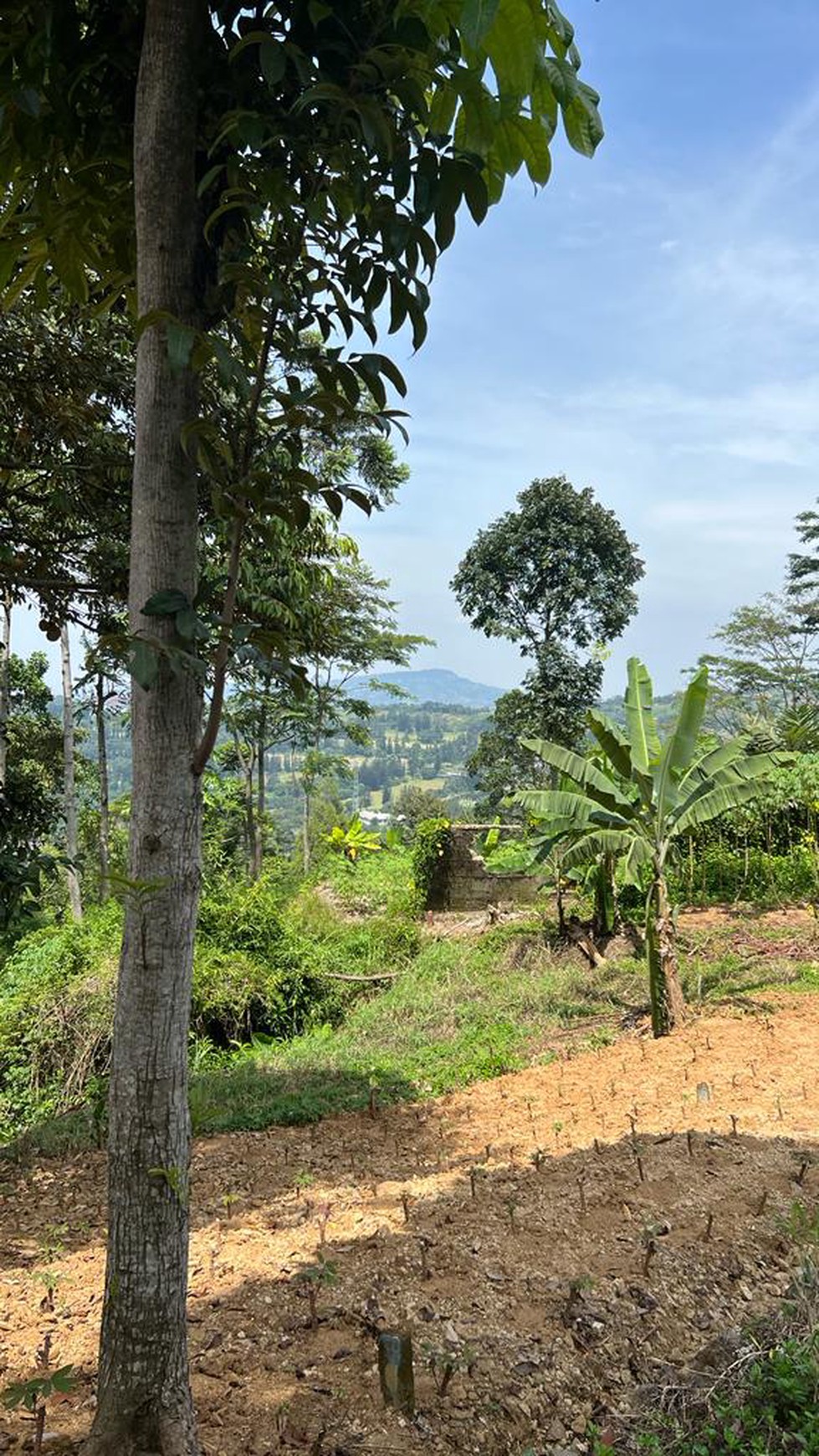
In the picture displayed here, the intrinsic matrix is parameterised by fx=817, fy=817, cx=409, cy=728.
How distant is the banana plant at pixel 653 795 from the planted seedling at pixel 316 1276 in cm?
444

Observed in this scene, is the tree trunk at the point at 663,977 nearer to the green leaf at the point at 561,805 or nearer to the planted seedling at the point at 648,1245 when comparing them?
the green leaf at the point at 561,805

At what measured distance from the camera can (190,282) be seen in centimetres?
179

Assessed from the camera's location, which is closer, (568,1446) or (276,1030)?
(568,1446)

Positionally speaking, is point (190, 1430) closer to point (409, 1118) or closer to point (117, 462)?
point (117, 462)

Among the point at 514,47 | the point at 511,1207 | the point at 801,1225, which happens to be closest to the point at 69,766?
the point at 511,1207

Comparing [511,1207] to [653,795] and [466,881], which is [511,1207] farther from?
[466,881]

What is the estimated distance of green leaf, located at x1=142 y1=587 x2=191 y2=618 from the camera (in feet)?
5.33

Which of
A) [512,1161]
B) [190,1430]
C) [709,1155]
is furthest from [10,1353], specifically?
[709,1155]

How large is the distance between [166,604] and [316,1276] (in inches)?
110

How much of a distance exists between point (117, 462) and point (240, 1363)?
12.4 ft

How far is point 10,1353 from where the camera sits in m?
2.78

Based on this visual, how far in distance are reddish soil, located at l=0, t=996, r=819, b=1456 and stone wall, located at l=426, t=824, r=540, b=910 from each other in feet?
28.4

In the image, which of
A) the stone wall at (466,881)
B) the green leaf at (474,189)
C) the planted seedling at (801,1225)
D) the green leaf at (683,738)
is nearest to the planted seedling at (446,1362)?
the planted seedling at (801,1225)

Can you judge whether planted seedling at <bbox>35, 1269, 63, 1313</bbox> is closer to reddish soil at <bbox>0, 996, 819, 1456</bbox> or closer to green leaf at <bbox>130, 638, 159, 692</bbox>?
reddish soil at <bbox>0, 996, 819, 1456</bbox>
